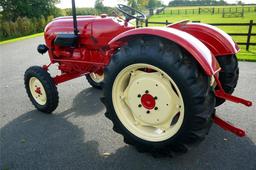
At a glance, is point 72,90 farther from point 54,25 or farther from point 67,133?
point 67,133

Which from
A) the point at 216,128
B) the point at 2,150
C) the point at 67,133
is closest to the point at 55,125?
the point at 67,133

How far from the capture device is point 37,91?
3910mm

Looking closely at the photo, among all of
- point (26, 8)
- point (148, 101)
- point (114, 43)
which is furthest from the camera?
point (26, 8)

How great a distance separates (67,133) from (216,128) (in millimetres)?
1872

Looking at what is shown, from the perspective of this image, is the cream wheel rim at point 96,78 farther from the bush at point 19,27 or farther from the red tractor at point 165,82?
the bush at point 19,27

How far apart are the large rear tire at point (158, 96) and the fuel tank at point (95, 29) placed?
3.29 feet

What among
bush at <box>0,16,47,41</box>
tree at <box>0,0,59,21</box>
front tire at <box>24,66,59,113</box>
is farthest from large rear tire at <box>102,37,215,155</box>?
tree at <box>0,0,59,21</box>

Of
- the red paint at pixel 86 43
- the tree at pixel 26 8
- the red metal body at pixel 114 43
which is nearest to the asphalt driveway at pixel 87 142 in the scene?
the red metal body at pixel 114 43

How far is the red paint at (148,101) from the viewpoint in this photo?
2492mm

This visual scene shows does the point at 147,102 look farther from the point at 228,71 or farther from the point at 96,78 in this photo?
the point at 96,78

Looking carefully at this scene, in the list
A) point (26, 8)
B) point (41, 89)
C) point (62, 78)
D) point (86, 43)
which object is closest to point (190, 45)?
point (86, 43)

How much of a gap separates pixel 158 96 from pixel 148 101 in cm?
12

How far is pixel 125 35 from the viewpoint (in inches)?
96.2

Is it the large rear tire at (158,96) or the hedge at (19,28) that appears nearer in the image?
the large rear tire at (158,96)
